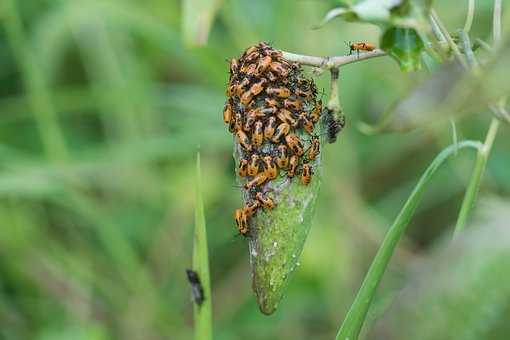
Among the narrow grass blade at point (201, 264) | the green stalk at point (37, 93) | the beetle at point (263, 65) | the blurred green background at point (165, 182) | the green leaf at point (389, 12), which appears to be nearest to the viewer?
the green leaf at point (389, 12)

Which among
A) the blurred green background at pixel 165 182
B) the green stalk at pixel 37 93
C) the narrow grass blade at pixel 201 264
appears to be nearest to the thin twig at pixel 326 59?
the narrow grass blade at pixel 201 264

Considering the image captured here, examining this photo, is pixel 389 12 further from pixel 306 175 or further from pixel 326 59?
pixel 306 175

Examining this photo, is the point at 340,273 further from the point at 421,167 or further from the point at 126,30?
the point at 126,30

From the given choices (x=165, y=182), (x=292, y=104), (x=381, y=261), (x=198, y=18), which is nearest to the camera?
(x=292, y=104)

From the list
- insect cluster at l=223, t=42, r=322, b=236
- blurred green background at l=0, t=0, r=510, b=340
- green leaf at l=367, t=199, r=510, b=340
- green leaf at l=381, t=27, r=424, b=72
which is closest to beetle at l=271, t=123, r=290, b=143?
insect cluster at l=223, t=42, r=322, b=236

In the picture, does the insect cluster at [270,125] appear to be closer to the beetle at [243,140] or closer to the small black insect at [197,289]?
the beetle at [243,140]

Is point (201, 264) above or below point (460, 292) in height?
below

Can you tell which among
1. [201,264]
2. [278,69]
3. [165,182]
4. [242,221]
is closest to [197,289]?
[201,264]
